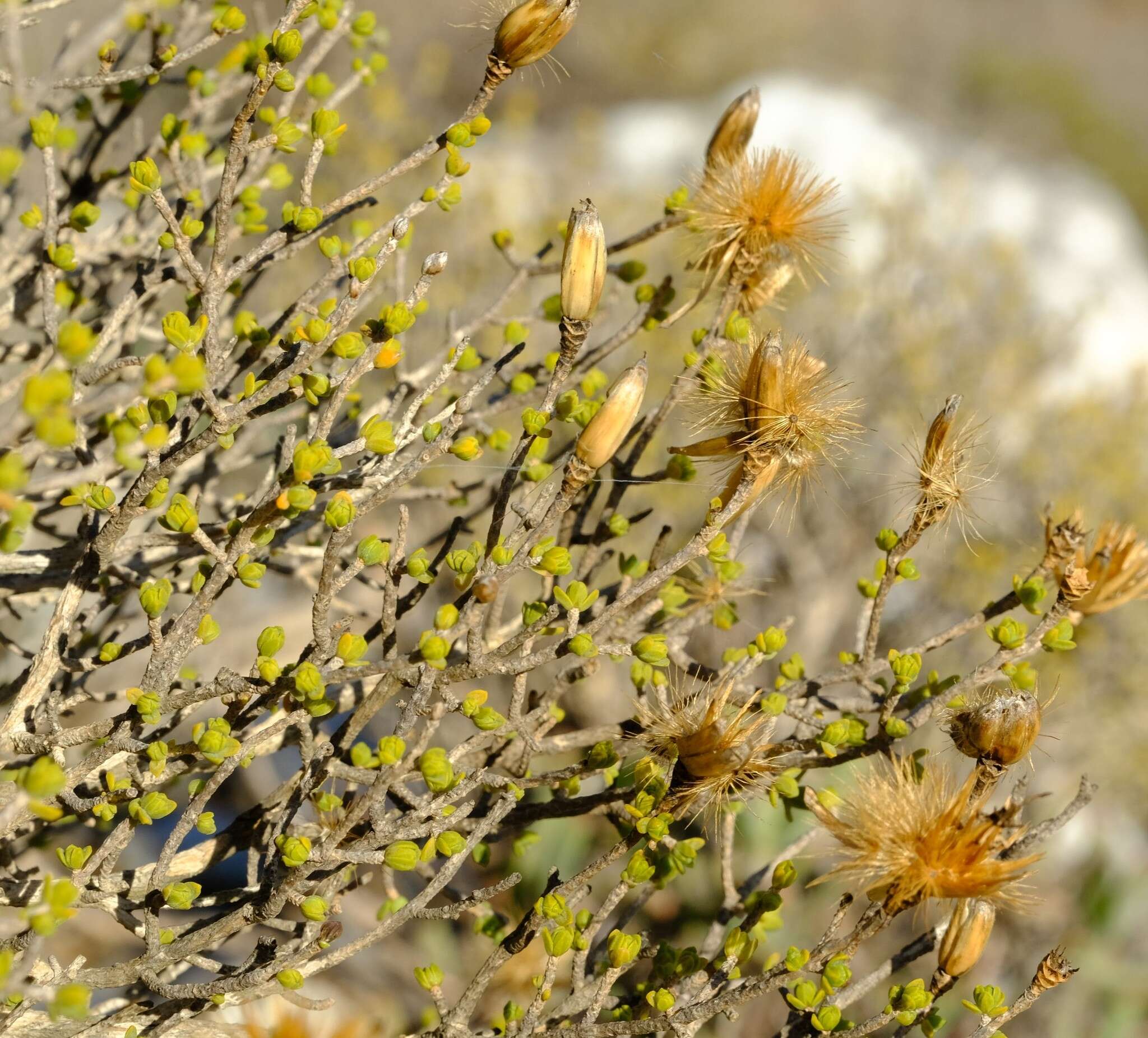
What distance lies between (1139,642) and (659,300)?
473 cm

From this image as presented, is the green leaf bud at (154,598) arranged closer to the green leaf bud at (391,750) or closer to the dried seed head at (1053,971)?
the green leaf bud at (391,750)

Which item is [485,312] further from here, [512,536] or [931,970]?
[931,970]

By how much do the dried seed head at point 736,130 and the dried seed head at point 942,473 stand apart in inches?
22.4

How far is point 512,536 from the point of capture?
49.6 inches

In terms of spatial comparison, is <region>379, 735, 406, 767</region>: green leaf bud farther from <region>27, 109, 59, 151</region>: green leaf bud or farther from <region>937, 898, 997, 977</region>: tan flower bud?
<region>27, 109, 59, 151</region>: green leaf bud

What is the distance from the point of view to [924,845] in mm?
1297

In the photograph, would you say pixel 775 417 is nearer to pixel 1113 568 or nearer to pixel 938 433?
pixel 938 433

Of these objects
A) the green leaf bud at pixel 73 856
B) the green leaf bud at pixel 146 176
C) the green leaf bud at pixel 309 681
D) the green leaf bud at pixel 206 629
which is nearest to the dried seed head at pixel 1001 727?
the green leaf bud at pixel 309 681

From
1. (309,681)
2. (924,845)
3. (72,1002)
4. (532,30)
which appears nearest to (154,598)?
(309,681)

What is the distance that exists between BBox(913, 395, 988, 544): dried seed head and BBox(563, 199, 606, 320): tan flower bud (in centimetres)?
48

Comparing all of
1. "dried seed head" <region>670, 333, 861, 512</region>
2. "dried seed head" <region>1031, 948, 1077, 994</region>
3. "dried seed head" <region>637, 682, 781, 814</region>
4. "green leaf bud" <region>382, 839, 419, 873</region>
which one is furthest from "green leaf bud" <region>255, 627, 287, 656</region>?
"dried seed head" <region>1031, 948, 1077, 994</region>

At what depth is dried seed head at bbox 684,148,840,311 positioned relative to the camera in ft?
5.11

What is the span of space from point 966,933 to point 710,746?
Answer: 0.40 m

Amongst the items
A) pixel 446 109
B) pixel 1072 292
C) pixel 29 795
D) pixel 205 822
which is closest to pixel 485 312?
pixel 205 822
